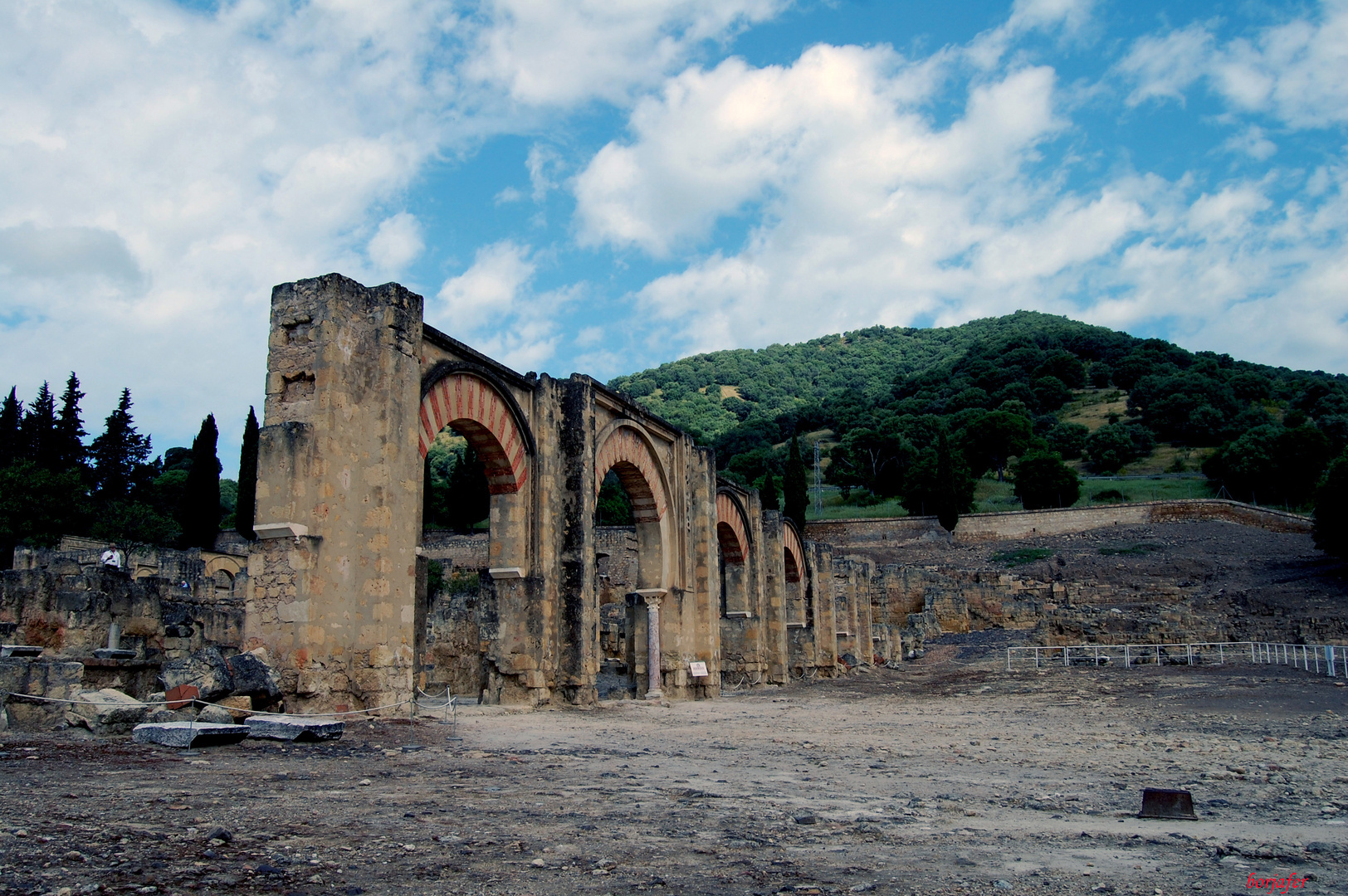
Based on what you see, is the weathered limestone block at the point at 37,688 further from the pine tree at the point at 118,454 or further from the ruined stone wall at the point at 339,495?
the pine tree at the point at 118,454

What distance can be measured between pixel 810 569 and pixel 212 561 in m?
18.4

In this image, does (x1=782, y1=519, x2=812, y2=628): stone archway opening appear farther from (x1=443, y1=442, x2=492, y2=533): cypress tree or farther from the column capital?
(x1=443, y1=442, x2=492, y2=533): cypress tree

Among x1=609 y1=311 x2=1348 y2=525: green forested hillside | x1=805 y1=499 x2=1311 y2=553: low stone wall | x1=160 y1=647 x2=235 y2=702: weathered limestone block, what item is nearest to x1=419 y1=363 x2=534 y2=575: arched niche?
x1=160 y1=647 x2=235 y2=702: weathered limestone block

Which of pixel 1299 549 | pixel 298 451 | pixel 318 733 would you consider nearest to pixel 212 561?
pixel 298 451

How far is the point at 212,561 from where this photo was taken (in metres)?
29.7

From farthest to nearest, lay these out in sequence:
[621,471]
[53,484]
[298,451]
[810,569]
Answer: [53,484] < [810,569] < [621,471] < [298,451]

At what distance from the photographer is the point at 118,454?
155ft

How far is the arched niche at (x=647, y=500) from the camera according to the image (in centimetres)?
1600

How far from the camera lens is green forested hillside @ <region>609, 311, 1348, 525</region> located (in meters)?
57.8

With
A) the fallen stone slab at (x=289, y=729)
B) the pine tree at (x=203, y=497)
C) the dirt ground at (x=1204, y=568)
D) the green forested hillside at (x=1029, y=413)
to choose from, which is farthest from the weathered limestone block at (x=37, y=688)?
the green forested hillside at (x=1029, y=413)

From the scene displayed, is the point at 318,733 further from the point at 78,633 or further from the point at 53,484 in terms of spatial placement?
the point at 53,484

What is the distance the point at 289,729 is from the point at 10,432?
41.2 metres

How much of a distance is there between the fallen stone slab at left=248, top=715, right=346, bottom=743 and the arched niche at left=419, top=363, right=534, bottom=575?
445 cm

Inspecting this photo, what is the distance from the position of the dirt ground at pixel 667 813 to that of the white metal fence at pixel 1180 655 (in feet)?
46.1
